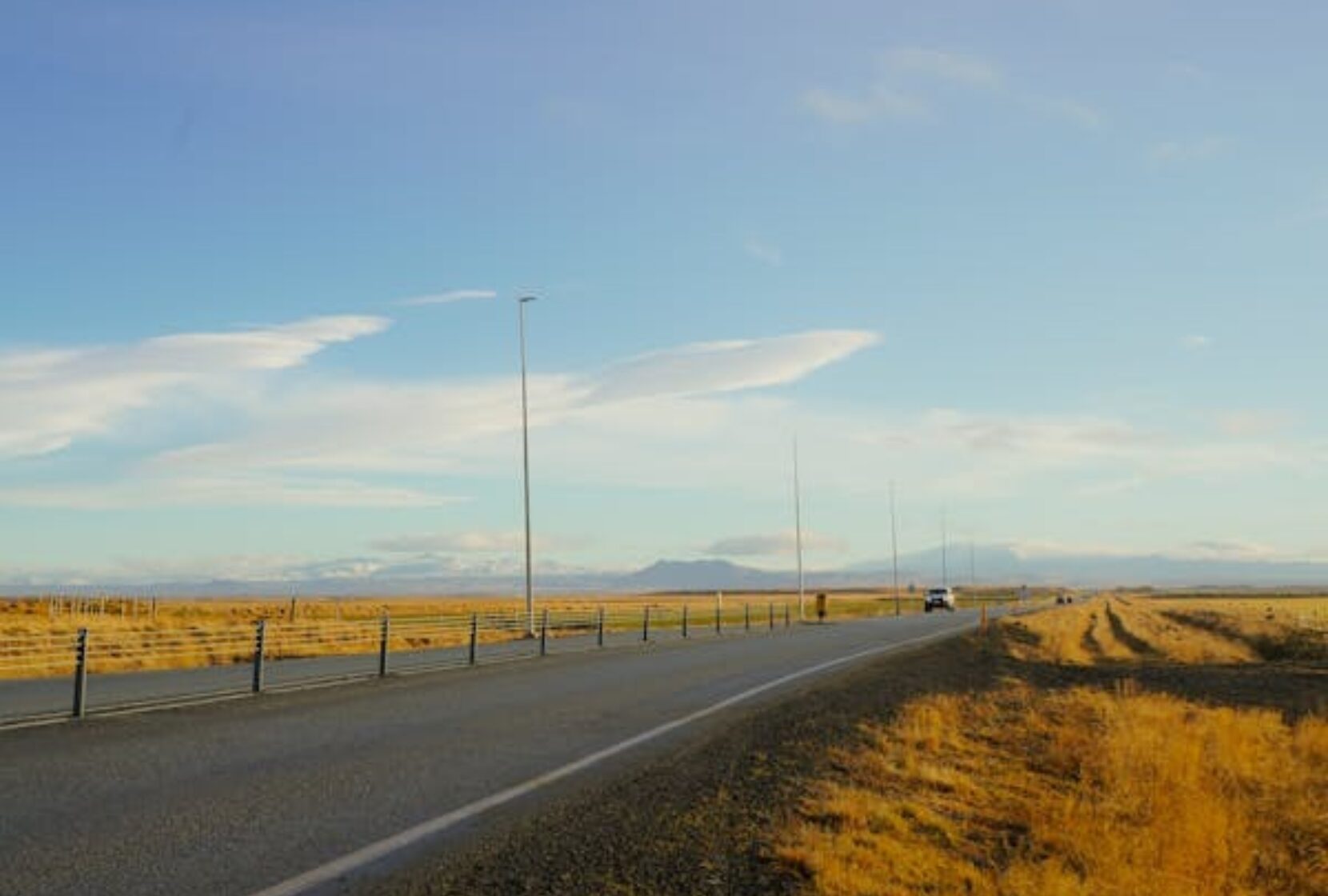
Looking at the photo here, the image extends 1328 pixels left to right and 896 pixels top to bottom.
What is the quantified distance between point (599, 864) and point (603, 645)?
27071 mm

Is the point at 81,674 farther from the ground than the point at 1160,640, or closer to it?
farther from the ground

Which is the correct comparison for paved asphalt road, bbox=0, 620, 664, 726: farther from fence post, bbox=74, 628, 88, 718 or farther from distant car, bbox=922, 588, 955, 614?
distant car, bbox=922, 588, 955, 614

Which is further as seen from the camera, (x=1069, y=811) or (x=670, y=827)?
(x=1069, y=811)

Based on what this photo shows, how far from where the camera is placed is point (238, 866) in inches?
273

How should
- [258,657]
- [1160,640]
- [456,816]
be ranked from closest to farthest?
[456,816] → [258,657] → [1160,640]

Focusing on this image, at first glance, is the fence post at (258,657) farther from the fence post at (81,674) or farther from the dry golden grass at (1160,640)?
the dry golden grass at (1160,640)

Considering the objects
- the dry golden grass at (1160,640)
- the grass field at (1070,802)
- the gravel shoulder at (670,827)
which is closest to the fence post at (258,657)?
the gravel shoulder at (670,827)

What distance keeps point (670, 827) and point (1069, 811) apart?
305 centimetres

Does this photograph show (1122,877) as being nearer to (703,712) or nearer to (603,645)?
(703,712)

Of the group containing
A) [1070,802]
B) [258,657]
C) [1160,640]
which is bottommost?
[1160,640]

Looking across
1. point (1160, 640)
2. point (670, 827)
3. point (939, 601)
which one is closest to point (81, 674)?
point (670, 827)

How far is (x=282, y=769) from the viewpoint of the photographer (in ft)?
35.1

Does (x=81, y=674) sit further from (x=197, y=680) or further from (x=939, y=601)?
(x=939, y=601)

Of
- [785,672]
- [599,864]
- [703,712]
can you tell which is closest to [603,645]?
[785,672]
